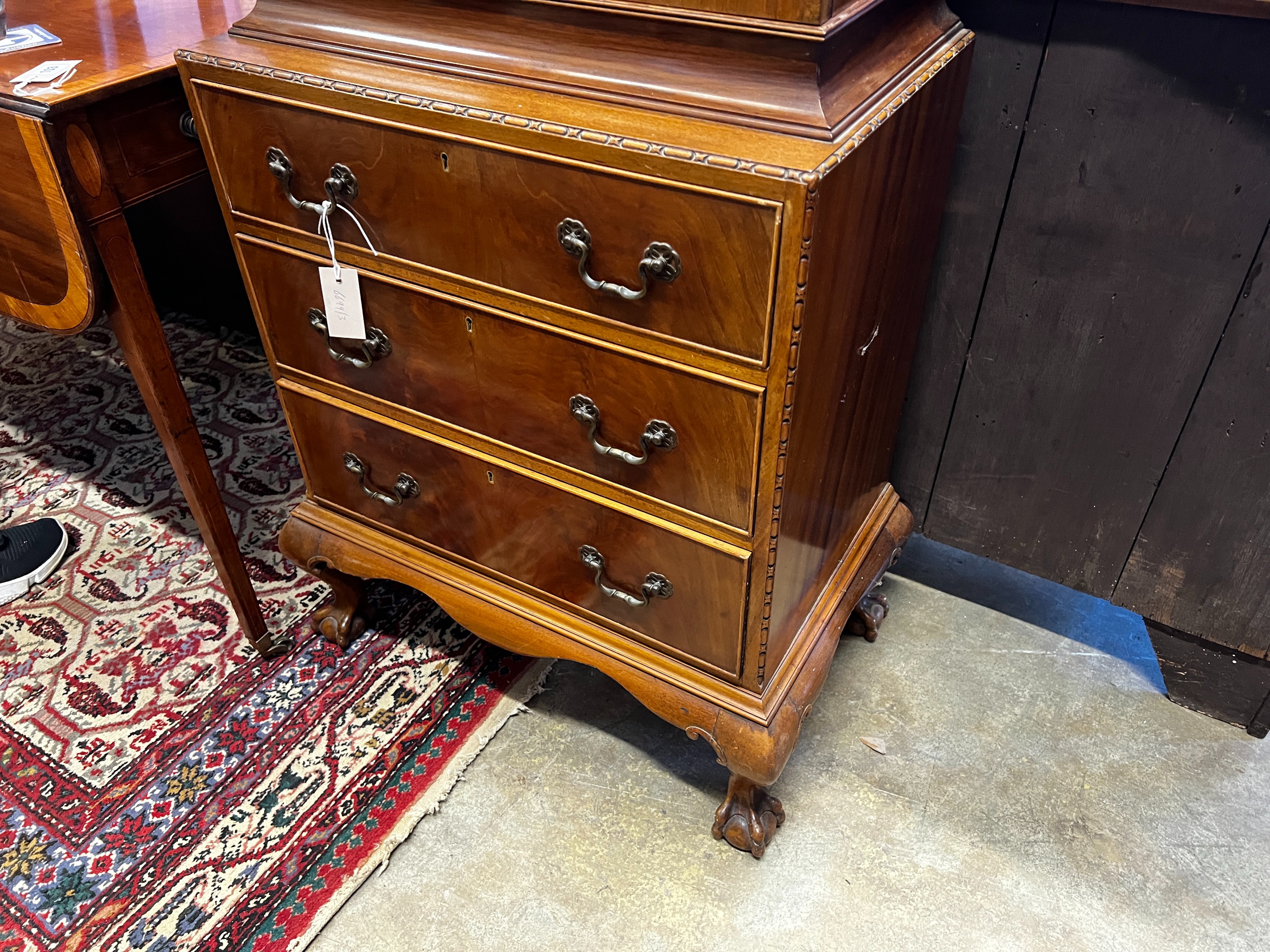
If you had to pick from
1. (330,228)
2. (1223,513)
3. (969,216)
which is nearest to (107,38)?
(330,228)

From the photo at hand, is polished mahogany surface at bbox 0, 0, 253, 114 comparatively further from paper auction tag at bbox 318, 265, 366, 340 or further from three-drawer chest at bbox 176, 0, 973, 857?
paper auction tag at bbox 318, 265, 366, 340

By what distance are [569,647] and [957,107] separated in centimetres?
83

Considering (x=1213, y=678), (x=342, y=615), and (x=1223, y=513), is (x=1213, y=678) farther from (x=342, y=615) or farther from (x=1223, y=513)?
(x=342, y=615)

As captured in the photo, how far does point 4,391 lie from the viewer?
87.5 inches

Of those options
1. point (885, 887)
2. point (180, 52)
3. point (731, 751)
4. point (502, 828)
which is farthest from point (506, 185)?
point (885, 887)

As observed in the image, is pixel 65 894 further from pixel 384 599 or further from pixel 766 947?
pixel 766 947

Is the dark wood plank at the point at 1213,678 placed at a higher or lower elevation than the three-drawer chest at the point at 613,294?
lower

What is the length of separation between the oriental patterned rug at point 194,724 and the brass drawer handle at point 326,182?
80 centimetres

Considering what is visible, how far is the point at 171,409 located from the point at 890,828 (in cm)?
117

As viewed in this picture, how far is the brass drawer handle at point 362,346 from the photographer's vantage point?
116cm

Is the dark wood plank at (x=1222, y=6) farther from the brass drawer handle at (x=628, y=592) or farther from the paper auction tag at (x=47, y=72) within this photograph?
the paper auction tag at (x=47, y=72)

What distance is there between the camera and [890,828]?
1.35 metres

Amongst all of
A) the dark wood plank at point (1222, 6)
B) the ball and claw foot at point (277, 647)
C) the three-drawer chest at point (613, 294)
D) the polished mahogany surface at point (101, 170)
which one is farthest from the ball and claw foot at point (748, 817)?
the dark wood plank at point (1222, 6)

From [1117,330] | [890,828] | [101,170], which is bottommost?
[890,828]
